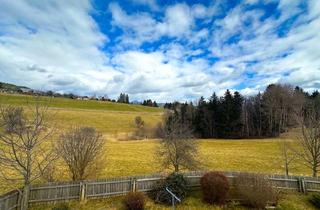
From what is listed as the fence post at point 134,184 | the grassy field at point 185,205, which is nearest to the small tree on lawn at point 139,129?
the fence post at point 134,184

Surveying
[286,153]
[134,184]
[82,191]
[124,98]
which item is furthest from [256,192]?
[124,98]

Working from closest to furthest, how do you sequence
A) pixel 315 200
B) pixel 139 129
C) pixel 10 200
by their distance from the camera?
pixel 10 200
pixel 315 200
pixel 139 129

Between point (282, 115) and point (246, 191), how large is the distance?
191ft

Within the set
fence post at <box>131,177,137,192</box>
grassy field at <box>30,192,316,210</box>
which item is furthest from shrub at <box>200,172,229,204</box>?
fence post at <box>131,177,137,192</box>

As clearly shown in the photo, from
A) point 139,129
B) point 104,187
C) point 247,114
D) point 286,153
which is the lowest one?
point 104,187

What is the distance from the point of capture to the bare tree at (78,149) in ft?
53.6

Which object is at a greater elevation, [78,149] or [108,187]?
[78,149]

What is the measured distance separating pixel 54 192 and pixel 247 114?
6267cm

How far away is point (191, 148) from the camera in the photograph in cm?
2197

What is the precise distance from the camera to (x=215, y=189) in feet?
51.8

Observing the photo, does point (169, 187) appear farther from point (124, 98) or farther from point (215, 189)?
point (124, 98)

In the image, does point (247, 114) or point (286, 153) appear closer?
point (286, 153)

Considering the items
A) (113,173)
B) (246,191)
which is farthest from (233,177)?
(113,173)

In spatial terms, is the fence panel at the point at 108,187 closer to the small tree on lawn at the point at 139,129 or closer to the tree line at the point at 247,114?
the tree line at the point at 247,114
